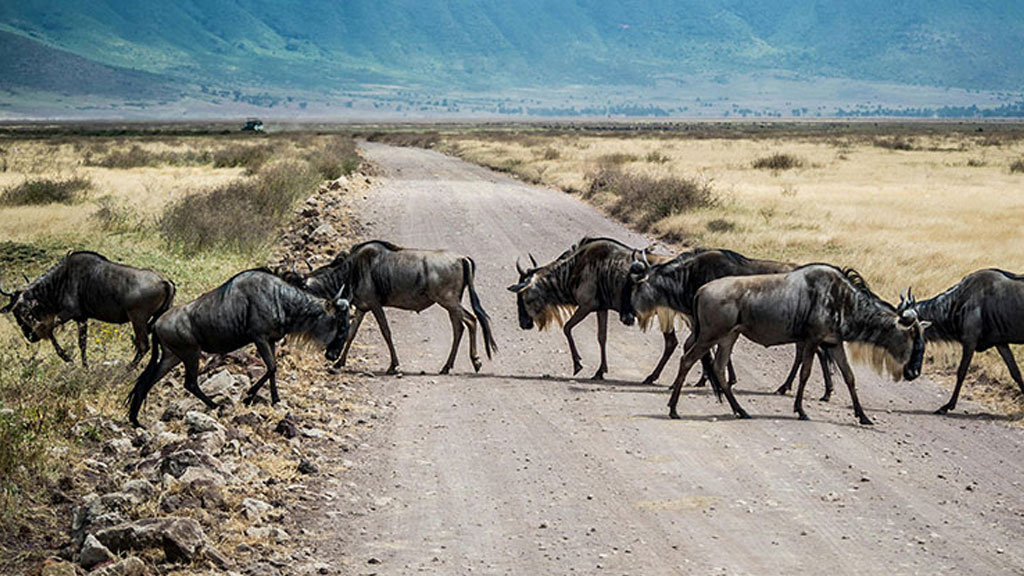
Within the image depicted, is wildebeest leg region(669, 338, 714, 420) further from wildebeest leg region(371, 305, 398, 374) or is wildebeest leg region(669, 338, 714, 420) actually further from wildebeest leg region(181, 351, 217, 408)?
wildebeest leg region(181, 351, 217, 408)

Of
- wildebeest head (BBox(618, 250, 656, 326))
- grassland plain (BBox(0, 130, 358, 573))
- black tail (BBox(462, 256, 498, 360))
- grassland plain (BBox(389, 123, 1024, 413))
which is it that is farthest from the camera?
grassland plain (BBox(389, 123, 1024, 413))

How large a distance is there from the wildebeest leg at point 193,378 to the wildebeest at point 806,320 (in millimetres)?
4419

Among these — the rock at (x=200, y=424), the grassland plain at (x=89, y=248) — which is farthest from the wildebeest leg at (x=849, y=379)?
the grassland plain at (x=89, y=248)

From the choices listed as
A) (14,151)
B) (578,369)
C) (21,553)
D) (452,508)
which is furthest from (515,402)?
(14,151)

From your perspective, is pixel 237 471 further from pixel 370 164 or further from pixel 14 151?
pixel 14 151

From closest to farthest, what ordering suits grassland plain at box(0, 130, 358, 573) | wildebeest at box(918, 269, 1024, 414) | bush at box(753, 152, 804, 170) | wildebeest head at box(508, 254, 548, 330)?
grassland plain at box(0, 130, 358, 573) < wildebeest at box(918, 269, 1024, 414) < wildebeest head at box(508, 254, 548, 330) < bush at box(753, 152, 804, 170)

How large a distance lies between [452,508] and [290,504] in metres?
1.17

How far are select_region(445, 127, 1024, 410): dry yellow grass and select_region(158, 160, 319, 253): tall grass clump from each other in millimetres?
9060

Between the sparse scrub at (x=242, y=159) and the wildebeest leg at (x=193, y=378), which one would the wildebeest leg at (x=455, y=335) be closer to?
the wildebeest leg at (x=193, y=378)

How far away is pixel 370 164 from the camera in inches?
2144

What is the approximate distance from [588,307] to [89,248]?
43.8 feet

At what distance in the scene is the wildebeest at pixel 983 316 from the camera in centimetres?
1255

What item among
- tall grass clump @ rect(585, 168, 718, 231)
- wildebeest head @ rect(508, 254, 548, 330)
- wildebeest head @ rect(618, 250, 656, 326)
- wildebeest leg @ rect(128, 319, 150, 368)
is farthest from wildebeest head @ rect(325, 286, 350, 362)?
tall grass clump @ rect(585, 168, 718, 231)

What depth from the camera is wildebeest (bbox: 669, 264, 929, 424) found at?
38.0 ft
